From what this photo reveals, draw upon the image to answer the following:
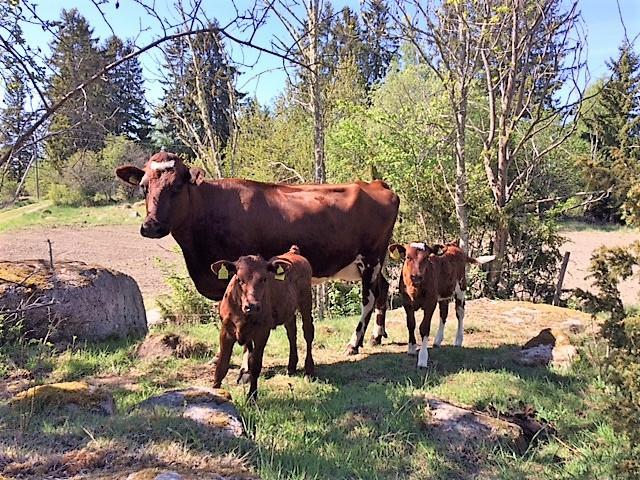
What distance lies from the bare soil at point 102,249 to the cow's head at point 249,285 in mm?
10118

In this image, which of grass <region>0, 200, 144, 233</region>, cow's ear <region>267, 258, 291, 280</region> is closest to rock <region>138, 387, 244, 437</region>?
cow's ear <region>267, 258, 291, 280</region>

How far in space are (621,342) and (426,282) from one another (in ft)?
11.2

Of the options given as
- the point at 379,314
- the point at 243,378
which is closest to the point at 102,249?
the point at 379,314

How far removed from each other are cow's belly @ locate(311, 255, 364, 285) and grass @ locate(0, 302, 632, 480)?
3.30 feet

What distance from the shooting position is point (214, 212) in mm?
7633

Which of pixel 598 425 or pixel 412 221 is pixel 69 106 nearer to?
pixel 598 425

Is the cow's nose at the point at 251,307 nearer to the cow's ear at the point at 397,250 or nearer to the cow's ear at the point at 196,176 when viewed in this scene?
the cow's ear at the point at 196,176

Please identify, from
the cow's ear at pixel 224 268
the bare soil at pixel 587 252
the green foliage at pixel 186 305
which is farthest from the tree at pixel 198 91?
the bare soil at pixel 587 252

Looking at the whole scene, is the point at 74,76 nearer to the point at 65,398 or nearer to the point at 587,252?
the point at 65,398

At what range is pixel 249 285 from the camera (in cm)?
591

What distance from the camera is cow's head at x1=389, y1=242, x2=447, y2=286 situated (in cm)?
777

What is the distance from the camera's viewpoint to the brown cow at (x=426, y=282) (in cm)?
781

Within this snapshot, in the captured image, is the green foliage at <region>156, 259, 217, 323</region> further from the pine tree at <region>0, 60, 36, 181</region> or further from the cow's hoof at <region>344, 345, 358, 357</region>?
the pine tree at <region>0, 60, 36, 181</region>

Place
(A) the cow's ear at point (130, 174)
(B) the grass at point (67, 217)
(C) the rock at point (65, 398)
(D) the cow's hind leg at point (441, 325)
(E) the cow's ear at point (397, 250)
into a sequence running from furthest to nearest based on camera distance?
(B) the grass at point (67, 217), (D) the cow's hind leg at point (441, 325), (E) the cow's ear at point (397, 250), (A) the cow's ear at point (130, 174), (C) the rock at point (65, 398)
